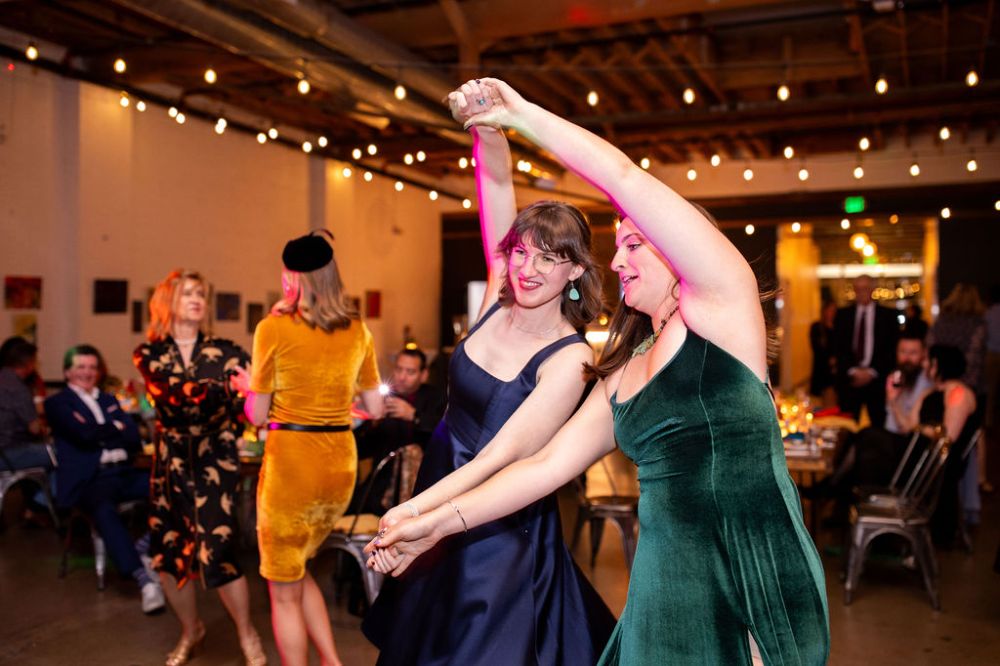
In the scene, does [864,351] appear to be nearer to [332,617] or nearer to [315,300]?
[332,617]

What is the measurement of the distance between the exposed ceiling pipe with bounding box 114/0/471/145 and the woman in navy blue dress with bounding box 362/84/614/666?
4.23 metres

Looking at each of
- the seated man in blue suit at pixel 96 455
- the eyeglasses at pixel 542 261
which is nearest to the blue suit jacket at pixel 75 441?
the seated man in blue suit at pixel 96 455

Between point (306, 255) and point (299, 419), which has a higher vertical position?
point (306, 255)

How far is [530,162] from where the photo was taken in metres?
12.1

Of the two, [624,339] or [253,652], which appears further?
[253,652]

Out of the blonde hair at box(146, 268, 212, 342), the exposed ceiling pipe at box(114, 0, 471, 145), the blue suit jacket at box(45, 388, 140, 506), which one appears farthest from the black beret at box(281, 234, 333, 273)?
the exposed ceiling pipe at box(114, 0, 471, 145)

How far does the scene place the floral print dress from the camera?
3.66 metres

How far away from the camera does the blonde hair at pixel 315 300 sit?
3320 mm

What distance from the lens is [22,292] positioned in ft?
27.4

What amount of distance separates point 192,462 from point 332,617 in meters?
1.27

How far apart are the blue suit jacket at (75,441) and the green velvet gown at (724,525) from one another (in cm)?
444

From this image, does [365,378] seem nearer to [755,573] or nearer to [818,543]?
[755,573]

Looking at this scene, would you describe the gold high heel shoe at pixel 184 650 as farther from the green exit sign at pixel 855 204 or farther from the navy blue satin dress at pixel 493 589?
the green exit sign at pixel 855 204

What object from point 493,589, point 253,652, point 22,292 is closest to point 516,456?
point 493,589
